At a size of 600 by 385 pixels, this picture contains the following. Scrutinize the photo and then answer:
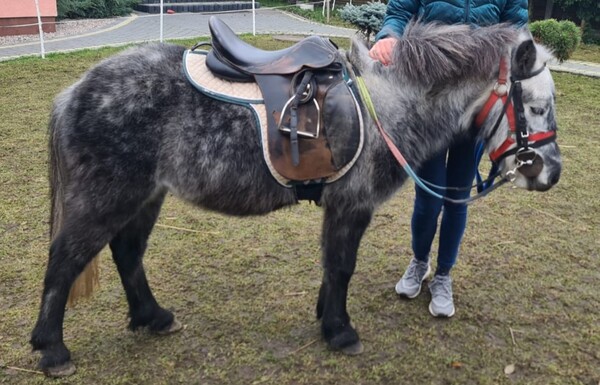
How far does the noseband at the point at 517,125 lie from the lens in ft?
8.22

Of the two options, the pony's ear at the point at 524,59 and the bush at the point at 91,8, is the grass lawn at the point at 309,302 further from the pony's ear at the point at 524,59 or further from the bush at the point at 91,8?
the bush at the point at 91,8

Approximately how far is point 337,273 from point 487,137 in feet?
3.15

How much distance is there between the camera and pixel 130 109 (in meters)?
2.51

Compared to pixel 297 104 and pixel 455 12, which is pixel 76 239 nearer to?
pixel 297 104

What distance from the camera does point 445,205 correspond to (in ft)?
10.7

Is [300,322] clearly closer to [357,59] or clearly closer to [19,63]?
[357,59]

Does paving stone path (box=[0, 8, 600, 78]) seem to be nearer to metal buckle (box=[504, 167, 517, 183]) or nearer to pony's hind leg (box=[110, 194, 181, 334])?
metal buckle (box=[504, 167, 517, 183])

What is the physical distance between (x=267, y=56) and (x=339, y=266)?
1058 mm

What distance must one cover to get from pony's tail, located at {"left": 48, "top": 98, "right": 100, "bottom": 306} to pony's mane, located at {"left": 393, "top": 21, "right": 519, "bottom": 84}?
5.12ft

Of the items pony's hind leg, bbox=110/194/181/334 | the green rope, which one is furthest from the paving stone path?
the green rope

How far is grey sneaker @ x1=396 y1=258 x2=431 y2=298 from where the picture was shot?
343 centimetres

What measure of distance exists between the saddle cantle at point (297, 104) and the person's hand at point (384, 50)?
0.19 meters

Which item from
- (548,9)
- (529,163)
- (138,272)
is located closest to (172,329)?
(138,272)

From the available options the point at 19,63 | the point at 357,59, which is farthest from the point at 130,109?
the point at 19,63
